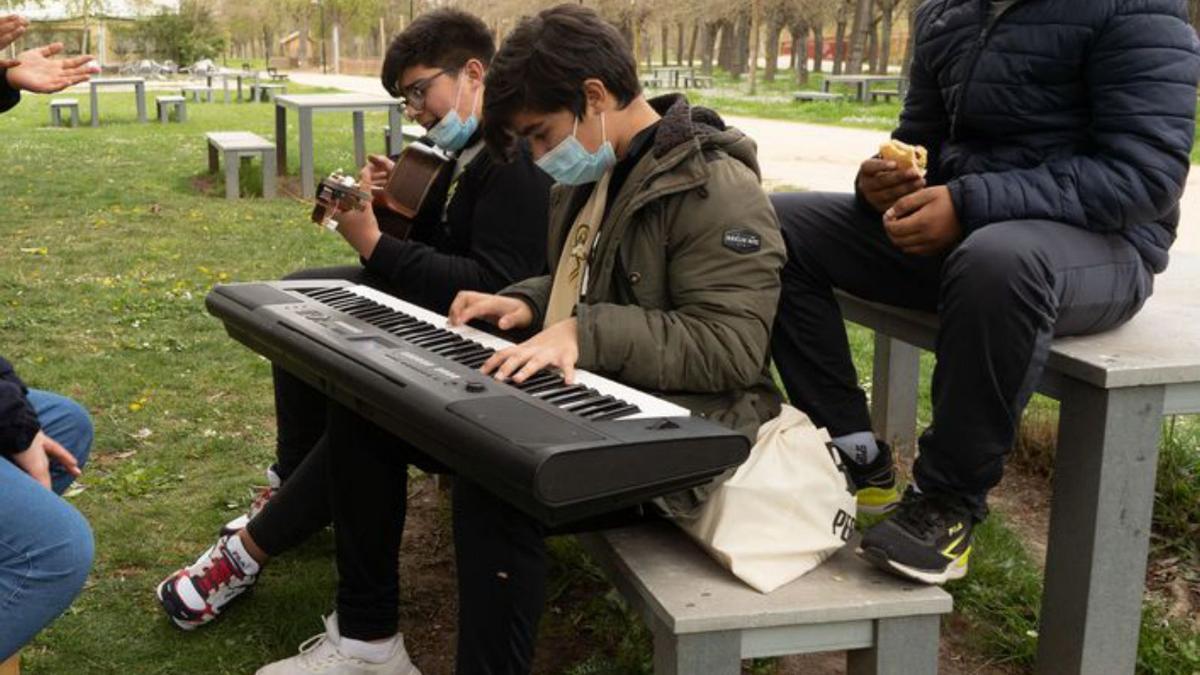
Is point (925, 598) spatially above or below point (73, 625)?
above

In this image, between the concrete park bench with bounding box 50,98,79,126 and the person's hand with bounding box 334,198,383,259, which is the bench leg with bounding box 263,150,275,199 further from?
the concrete park bench with bounding box 50,98,79,126

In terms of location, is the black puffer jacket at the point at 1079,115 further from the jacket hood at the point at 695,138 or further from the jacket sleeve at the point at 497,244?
the jacket sleeve at the point at 497,244

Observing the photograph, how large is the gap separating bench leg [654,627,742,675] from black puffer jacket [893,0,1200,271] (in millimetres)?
959

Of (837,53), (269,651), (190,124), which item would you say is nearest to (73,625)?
(269,651)

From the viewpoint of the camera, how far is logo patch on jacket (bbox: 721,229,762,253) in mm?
2285

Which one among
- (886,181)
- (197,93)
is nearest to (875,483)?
(886,181)

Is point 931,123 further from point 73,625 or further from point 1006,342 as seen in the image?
point 73,625

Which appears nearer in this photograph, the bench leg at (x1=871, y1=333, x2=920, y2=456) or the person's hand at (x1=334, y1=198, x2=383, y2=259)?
the person's hand at (x1=334, y1=198, x2=383, y2=259)

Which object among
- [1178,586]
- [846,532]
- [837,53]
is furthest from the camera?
[837,53]

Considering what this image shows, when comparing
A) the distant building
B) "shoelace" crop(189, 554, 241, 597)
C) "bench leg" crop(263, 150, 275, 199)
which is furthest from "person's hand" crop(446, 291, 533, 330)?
the distant building

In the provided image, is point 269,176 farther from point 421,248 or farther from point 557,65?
point 557,65

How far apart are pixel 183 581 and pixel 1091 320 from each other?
2022mm

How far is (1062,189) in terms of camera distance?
2.43m

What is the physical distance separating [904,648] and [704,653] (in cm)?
33
